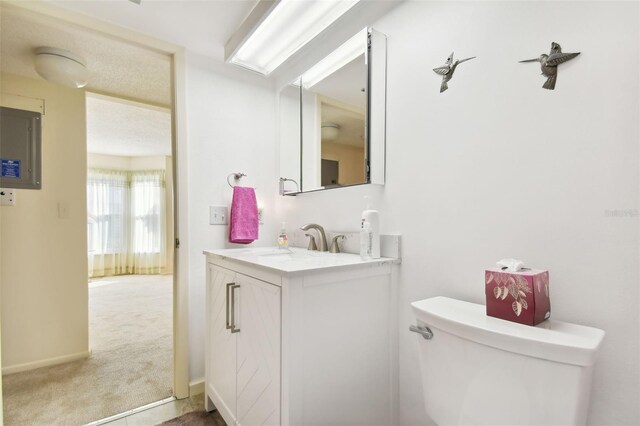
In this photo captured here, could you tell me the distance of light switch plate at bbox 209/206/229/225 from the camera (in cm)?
186

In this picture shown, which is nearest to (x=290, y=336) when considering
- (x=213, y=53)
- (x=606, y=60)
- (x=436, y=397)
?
(x=436, y=397)

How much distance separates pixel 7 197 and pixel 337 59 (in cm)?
233

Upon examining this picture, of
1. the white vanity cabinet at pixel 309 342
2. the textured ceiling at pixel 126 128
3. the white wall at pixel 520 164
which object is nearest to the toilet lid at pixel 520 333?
the white wall at pixel 520 164

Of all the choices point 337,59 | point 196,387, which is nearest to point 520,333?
point 337,59

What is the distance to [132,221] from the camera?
5648 mm

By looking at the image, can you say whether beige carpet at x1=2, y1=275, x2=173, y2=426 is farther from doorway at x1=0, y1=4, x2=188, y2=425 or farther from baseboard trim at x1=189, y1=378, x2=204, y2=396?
baseboard trim at x1=189, y1=378, x2=204, y2=396

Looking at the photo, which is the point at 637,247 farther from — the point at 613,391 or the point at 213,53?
the point at 213,53

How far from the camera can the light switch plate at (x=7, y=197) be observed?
77.7 inches

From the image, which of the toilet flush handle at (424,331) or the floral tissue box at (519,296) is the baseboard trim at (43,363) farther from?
the floral tissue box at (519,296)

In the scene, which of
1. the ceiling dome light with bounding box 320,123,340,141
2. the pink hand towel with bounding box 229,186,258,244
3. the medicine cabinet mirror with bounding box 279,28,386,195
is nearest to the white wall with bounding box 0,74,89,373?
the pink hand towel with bounding box 229,186,258,244

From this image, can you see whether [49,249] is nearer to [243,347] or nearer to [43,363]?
[43,363]

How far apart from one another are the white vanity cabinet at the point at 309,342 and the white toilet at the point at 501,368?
0.89ft

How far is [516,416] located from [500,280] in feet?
1.07

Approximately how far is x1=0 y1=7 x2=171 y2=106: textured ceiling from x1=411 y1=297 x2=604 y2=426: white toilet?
80.7 inches
